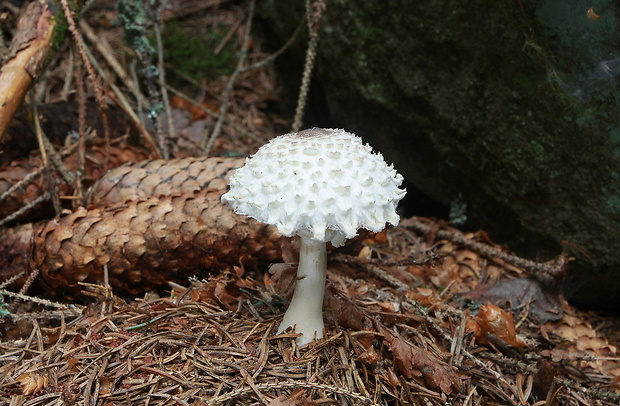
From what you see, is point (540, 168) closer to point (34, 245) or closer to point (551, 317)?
point (551, 317)

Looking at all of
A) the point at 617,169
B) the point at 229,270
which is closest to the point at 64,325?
the point at 229,270

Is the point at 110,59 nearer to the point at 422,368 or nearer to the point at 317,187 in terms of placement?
the point at 317,187

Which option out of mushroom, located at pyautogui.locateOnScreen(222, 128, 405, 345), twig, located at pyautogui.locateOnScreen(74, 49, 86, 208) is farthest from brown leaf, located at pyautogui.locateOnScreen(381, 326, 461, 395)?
twig, located at pyautogui.locateOnScreen(74, 49, 86, 208)

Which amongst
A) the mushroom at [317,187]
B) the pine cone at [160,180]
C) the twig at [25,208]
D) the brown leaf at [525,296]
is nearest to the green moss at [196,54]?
the pine cone at [160,180]

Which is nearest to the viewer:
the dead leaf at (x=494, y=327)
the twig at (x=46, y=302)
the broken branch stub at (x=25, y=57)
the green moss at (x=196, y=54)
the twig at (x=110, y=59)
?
the twig at (x=46, y=302)

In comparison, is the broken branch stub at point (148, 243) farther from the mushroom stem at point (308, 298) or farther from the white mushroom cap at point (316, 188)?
the white mushroom cap at point (316, 188)
